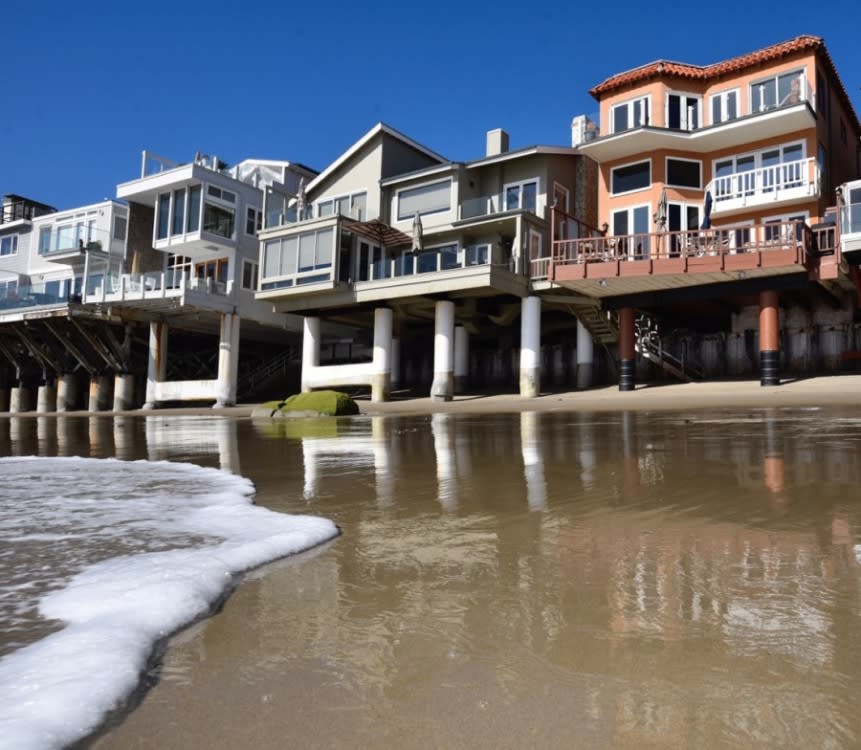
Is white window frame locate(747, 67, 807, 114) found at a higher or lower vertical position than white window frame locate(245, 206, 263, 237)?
higher

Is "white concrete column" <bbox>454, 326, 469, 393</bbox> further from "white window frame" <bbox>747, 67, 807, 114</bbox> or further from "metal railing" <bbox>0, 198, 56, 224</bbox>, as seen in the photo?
"metal railing" <bbox>0, 198, 56, 224</bbox>

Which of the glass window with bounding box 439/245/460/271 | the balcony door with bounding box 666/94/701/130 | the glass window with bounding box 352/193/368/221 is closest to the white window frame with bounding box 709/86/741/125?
the balcony door with bounding box 666/94/701/130

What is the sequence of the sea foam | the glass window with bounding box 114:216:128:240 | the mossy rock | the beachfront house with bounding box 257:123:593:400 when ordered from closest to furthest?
the sea foam
the mossy rock
the beachfront house with bounding box 257:123:593:400
the glass window with bounding box 114:216:128:240

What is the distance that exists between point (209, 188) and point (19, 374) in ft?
69.4

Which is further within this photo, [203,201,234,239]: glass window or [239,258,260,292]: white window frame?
[239,258,260,292]: white window frame


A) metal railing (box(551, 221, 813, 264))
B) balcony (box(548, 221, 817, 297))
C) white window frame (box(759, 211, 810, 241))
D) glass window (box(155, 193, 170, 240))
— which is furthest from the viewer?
glass window (box(155, 193, 170, 240))

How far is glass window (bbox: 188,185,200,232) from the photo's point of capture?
3291 cm

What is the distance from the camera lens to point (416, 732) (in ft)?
4.85

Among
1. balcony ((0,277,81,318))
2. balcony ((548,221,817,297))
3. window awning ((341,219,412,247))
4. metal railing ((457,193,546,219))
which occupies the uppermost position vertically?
metal railing ((457,193,546,219))

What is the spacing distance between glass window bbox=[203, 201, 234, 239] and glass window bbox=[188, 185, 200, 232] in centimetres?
36

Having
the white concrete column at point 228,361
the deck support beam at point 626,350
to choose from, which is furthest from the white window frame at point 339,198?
the deck support beam at point 626,350

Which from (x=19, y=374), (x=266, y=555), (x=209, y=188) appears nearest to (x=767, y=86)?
(x=209, y=188)

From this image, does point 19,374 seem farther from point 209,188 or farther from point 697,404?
point 697,404

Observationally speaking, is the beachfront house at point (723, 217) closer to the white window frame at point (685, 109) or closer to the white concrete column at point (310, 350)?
the white window frame at point (685, 109)
